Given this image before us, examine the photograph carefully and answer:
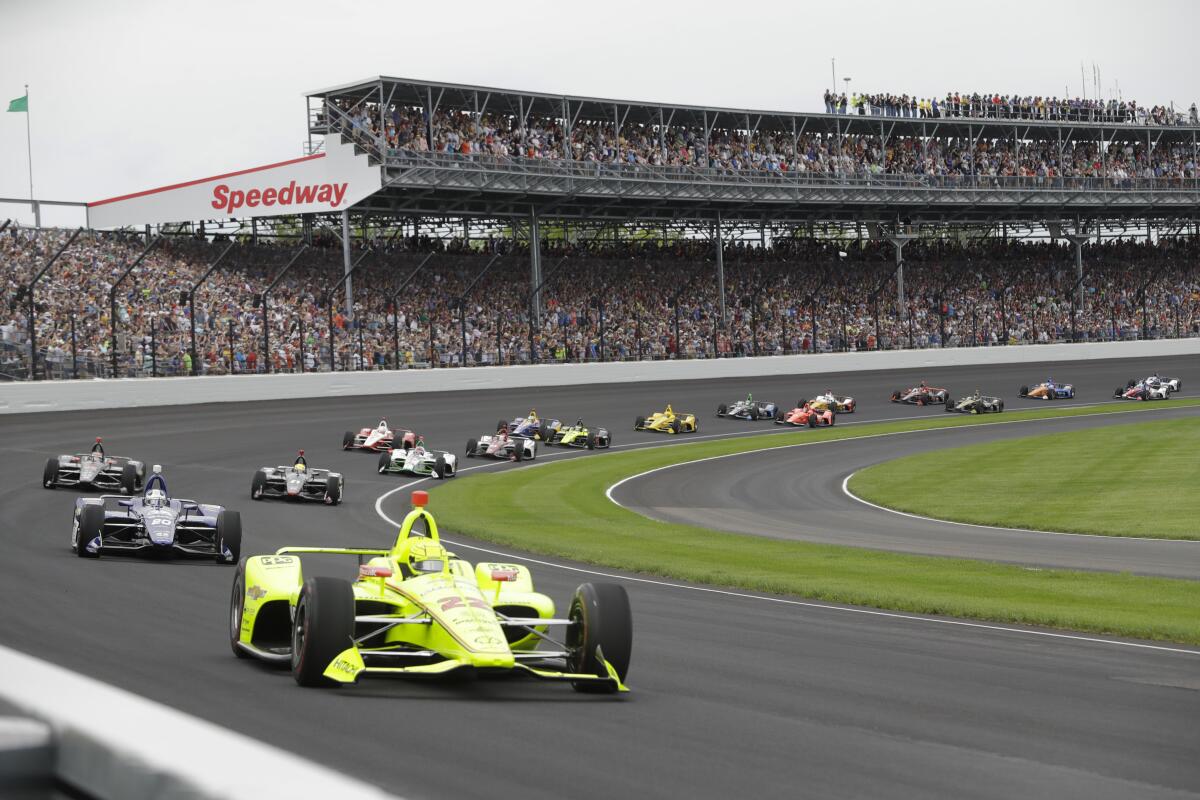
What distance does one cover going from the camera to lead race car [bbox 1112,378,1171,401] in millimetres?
61562

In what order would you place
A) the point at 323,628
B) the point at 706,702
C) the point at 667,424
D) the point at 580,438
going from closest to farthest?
the point at 323,628 < the point at 706,702 < the point at 580,438 < the point at 667,424

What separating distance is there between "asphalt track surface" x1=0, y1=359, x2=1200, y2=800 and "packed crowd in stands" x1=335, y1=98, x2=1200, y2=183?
143 ft

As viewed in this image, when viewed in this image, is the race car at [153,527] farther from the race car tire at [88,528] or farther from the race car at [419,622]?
the race car at [419,622]

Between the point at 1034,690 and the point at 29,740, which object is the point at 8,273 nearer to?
the point at 1034,690

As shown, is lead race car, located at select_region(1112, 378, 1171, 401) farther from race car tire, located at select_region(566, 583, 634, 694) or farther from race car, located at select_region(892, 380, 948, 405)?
race car tire, located at select_region(566, 583, 634, 694)

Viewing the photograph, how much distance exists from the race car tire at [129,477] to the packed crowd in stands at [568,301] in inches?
615

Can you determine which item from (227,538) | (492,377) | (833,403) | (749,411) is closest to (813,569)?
(227,538)

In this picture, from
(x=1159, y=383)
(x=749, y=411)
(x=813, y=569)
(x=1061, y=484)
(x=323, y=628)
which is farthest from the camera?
(x=1159, y=383)

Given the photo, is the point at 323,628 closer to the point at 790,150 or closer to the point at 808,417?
the point at 808,417

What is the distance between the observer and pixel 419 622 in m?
9.72

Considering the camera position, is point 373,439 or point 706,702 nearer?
point 706,702

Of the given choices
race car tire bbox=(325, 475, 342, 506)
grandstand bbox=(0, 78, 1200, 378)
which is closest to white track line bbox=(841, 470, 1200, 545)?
race car tire bbox=(325, 475, 342, 506)

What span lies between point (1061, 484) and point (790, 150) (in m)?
43.8

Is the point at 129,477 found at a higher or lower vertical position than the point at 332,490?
higher
